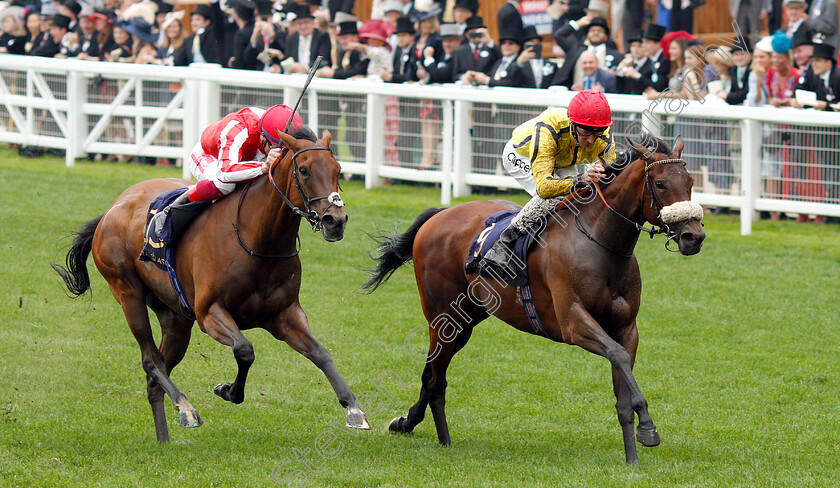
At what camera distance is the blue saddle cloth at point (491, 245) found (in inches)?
231

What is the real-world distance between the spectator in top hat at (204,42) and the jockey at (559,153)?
9.17m

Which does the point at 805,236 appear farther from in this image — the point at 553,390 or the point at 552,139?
the point at 552,139

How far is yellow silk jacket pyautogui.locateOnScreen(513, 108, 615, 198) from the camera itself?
563 centimetres

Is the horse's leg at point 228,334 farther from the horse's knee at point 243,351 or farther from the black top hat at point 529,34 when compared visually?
the black top hat at point 529,34

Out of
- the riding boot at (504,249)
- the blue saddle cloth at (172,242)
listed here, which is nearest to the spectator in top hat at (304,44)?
the blue saddle cloth at (172,242)

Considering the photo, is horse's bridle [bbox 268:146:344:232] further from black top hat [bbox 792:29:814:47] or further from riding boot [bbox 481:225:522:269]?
black top hat [bbox 792:29:814:47]

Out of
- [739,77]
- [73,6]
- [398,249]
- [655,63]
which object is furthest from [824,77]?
[73,6]

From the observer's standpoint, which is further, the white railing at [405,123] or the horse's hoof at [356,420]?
the white railing at [405,123]

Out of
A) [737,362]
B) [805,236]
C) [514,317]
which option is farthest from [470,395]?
[805,236]

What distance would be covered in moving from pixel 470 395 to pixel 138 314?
200cm

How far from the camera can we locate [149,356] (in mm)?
6098

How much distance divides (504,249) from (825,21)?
702cm

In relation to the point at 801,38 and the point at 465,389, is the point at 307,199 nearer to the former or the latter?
the point at 465,389

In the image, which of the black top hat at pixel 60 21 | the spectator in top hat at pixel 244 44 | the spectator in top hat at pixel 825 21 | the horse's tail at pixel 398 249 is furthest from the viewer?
the black top hat at pixel 60 21
